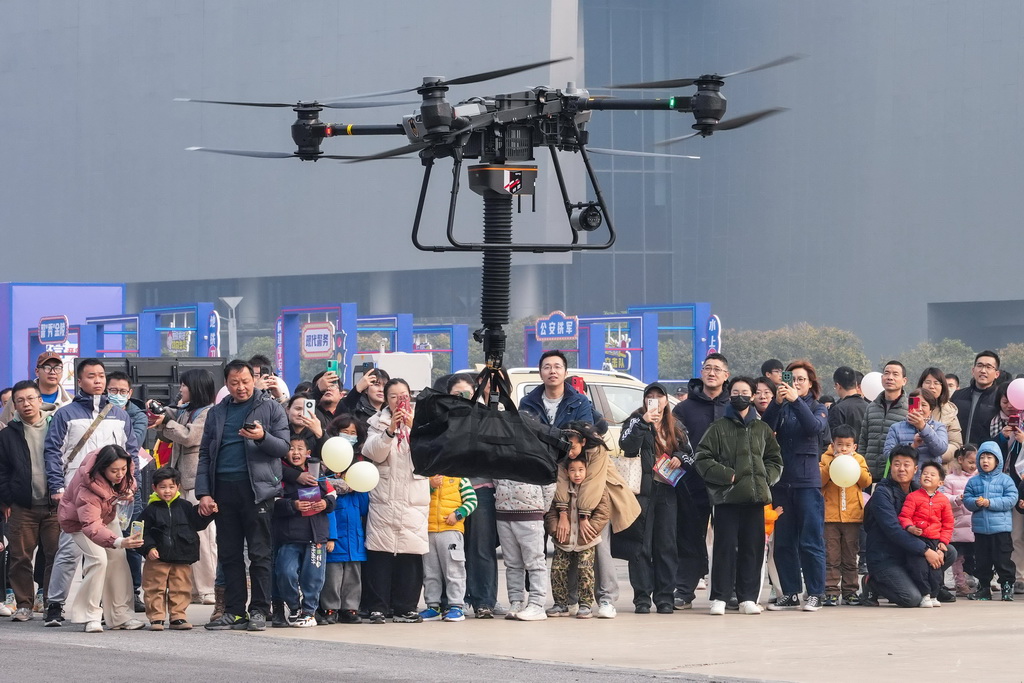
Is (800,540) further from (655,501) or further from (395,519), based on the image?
(395,519)

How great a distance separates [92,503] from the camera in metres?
11.9

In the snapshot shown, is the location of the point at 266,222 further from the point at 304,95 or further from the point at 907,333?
the point at 907,333

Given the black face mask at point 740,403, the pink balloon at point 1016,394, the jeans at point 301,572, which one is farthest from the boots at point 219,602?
the pink balloon at point 1016,394

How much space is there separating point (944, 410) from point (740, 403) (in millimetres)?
2586

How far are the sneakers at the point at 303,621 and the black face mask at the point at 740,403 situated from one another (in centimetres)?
369

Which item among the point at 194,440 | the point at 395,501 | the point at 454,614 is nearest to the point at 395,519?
the point at 395,501

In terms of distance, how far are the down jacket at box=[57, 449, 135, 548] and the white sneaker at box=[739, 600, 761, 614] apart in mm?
4846

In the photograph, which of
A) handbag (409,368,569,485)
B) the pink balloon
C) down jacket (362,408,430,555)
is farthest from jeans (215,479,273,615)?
the pink balloon

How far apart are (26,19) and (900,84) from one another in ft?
136

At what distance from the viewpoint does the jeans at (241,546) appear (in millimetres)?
11953

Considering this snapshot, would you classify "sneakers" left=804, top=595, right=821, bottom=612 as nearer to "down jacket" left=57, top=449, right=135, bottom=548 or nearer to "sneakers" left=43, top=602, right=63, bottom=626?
"down jacket" left=57, top=449, right=135, bottom=548

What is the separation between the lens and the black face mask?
13.0 meters

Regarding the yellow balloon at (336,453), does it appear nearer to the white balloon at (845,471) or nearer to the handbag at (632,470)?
the handbag at (632,470)

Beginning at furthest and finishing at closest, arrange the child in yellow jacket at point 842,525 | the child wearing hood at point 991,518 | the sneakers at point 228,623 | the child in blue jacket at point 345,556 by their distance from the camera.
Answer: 1. the child wearing hood at point 991,518
2. the child in yellow jacket at point 842,525
3. the child in blue jacket at point 345,556
4. the sneakers at point 228,623
